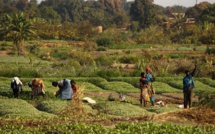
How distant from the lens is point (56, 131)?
12.2 metres

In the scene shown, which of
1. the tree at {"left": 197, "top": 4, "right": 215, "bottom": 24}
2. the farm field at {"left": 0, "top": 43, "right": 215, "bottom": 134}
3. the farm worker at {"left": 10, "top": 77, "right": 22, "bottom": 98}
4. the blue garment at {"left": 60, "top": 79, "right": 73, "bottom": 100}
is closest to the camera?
the farm field at {"left": 0, "top": 43, "right": 215, "bottom": 134}

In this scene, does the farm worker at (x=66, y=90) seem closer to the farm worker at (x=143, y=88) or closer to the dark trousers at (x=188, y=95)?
the farm worker at (x=143, y=88)

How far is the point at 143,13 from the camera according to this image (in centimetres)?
9506

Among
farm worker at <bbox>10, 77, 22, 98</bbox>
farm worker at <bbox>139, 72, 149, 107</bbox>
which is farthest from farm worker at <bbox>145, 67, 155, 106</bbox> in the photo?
farm worker at <bbox>10, 77, 22, 98</bbox>

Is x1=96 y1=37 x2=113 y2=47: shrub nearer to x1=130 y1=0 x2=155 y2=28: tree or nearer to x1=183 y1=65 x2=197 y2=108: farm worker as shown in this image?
x1=130 y1=0 x2=155 y2=28: tree

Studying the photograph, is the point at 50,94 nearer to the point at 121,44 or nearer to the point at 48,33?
the point at 121,44

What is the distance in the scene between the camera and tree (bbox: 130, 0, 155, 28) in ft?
289

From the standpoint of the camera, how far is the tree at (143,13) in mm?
88062

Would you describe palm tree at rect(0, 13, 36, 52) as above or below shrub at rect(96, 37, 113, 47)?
above

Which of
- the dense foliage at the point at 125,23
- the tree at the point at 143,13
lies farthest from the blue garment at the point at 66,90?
the tree at the point at 143,13

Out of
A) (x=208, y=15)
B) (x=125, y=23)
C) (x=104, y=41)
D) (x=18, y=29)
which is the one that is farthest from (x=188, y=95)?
(x=125, y=23)

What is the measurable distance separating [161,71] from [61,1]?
99549 mm

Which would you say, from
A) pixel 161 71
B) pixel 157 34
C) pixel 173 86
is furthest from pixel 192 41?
pixel 173 86

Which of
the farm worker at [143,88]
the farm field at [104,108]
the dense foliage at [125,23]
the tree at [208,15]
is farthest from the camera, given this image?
the tree at [208,15]
